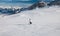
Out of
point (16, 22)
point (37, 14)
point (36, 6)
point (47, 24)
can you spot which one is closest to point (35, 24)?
point (47, 24)

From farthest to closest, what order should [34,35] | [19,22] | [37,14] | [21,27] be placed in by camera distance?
[37,14], [19,22], [21,27], [34,35]

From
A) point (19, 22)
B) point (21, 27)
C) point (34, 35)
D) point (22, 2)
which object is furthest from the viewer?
point (22, 2)

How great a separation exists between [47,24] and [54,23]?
0.10 metres

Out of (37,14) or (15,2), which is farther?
(15,2)

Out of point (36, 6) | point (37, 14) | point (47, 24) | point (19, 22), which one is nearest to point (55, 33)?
point (47, 24)

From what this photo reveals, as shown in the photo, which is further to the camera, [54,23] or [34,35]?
[54,23]

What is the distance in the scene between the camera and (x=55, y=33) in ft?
5.60

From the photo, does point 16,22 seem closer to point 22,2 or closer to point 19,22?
point 19,22

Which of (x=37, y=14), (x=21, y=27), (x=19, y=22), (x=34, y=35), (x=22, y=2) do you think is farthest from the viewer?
(x=22, y=2)

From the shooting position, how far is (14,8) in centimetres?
309

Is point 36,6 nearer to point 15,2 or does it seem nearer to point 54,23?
point 15,2

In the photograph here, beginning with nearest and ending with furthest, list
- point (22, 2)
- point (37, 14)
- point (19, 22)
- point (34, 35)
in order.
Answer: point (34, 35) → point (19, 22) → point (37, 14) → point (22, 2)

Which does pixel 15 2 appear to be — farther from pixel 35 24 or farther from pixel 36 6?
pixel 35 24

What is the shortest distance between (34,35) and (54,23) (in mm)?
499
